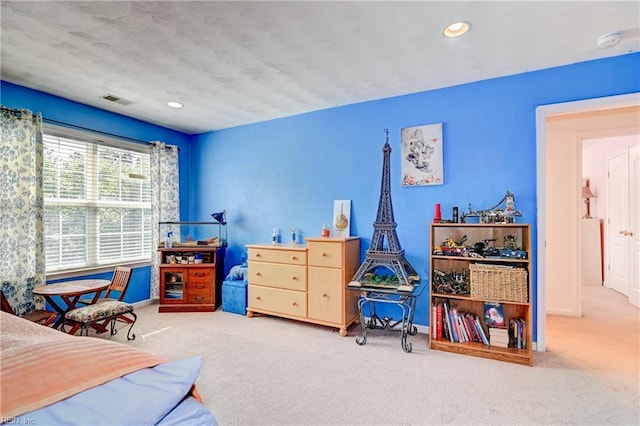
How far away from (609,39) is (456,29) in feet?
3.83

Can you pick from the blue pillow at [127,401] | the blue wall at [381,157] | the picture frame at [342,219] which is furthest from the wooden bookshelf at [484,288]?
the blue pillow at [127,401]

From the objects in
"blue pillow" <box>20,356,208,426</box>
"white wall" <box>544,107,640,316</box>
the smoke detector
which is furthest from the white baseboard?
the smoke detector

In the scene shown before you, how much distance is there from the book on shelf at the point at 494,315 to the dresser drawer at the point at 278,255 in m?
1.89

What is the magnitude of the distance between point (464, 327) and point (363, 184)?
1820mm

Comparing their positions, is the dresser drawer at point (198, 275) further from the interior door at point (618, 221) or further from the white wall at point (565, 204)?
the interior door at point (618, 221)

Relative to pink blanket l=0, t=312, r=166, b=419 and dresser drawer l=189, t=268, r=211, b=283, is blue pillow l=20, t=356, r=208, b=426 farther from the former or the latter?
dresser drawer l=189, t=268, r=211, b=283

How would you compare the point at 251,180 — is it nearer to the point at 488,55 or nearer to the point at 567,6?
the point at 488,55

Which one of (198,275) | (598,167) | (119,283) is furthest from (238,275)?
(598,167)

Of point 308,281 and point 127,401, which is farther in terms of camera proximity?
point 308,281

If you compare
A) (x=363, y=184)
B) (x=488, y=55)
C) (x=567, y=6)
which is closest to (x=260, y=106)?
(x=363, y=184)

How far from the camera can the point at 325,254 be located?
3295 millimetres

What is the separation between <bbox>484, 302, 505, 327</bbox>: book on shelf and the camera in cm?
279

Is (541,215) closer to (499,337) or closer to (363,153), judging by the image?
(499,337)

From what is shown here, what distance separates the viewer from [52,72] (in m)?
2.80
